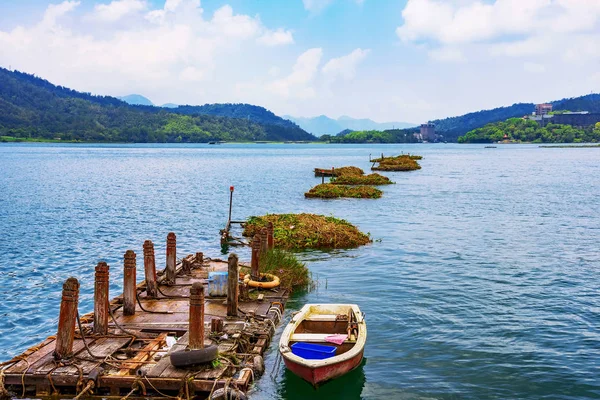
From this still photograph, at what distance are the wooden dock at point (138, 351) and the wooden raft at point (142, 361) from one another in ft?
0.07

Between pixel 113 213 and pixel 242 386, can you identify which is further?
pixel 113 213

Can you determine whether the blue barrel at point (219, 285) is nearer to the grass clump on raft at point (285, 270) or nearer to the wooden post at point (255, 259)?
the wooden post at point (255, 259)

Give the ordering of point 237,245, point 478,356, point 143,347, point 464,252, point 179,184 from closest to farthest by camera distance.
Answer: point 143,347, point 478,356, point 464,252, point 237,245, point 179,184

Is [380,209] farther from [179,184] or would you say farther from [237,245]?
[179,184]

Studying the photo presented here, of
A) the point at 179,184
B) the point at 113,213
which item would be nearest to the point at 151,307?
the point at 113,213

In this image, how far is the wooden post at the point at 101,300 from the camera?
15.5 metres

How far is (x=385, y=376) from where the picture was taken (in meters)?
16.0

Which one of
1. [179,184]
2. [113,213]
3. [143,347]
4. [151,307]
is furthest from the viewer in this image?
[179,184]

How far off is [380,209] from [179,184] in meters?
41.5

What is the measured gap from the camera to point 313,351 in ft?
49.7

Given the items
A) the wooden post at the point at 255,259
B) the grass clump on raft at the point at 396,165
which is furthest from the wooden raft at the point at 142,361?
the grass clump on raft at the point at 396,165

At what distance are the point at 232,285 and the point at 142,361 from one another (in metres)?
4.25

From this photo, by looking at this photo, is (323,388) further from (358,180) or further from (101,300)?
(358,180)

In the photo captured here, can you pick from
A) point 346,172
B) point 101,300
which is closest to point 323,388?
point 101,300
